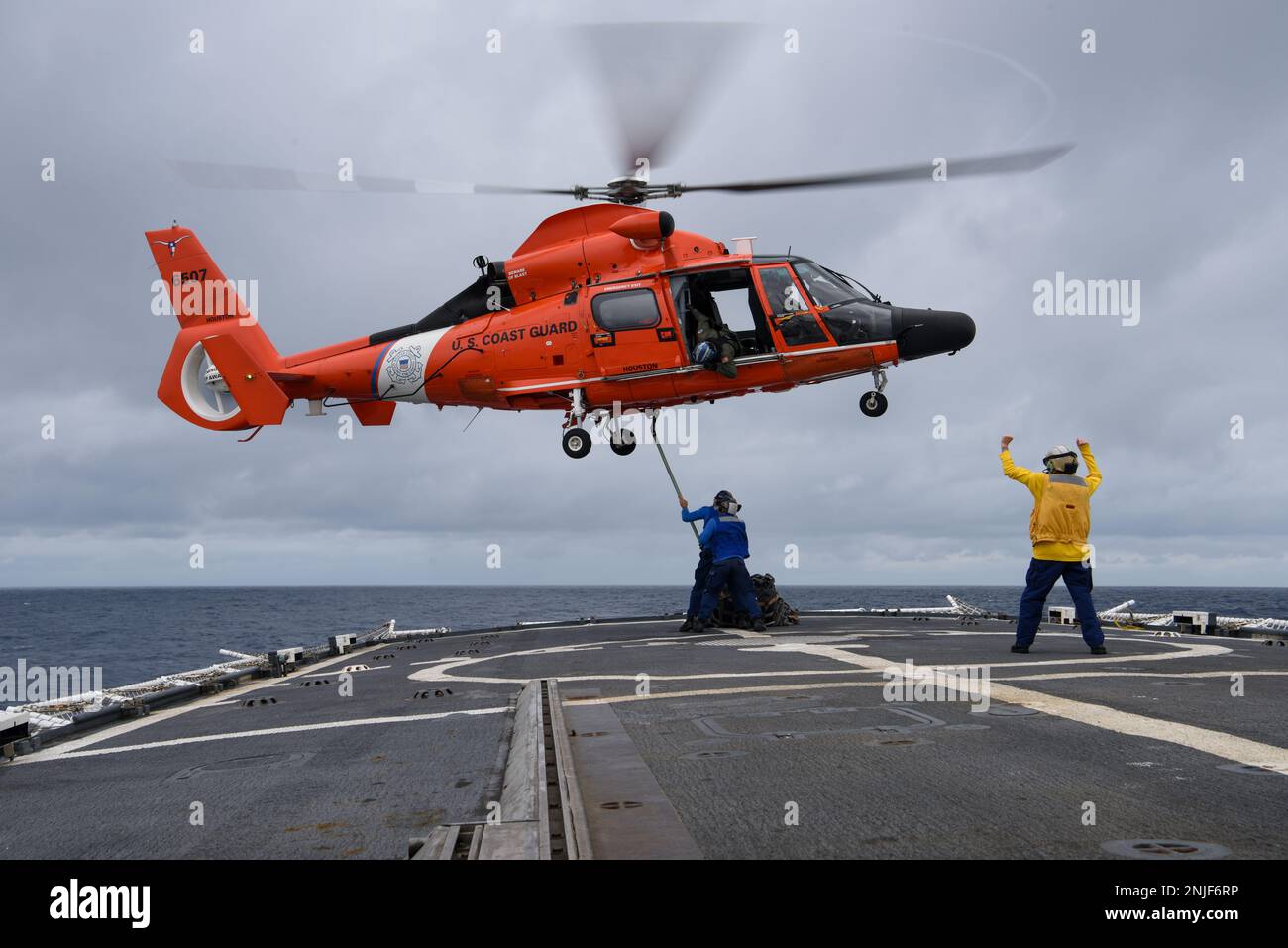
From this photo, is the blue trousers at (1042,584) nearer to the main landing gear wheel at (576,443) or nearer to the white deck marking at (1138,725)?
the white deck marking at (1138,725)

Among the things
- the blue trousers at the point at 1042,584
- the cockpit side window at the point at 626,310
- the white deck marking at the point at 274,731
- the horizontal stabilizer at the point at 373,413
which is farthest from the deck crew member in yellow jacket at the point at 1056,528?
the horizontal stabilizer at the point at 373,413

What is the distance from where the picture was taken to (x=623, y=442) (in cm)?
2036

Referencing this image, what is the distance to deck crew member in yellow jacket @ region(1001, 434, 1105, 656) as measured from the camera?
11078mm

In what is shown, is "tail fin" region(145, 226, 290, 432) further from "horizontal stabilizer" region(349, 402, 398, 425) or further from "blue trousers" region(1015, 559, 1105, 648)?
"blue trousers" region(1015, 559, 1105, 648)

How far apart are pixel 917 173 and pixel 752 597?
748 centimetres

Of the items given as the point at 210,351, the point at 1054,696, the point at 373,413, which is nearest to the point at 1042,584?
the point at 1054,696

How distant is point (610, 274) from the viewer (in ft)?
62.2

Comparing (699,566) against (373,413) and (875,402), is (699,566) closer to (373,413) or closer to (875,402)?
(875,402)

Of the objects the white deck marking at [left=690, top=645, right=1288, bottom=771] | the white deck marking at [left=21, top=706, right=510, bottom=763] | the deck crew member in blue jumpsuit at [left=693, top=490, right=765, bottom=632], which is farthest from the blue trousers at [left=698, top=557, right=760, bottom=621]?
the white deck marking at [left=21, top=706, right=510, bottom=763]

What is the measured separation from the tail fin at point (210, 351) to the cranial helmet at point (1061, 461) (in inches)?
645

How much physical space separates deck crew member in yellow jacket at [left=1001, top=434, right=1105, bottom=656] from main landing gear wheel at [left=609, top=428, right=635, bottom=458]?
10083 millimetres

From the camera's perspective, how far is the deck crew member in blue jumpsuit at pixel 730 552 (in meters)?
16.2
